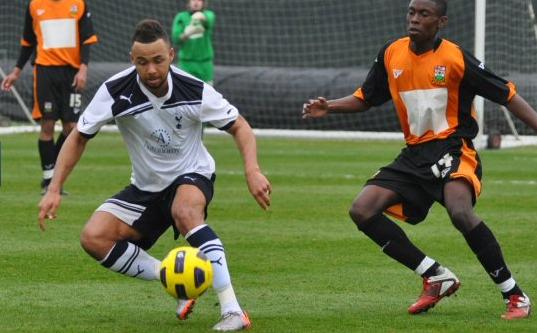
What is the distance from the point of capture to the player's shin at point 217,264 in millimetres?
6723

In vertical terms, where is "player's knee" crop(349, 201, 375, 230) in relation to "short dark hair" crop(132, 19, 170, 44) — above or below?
below

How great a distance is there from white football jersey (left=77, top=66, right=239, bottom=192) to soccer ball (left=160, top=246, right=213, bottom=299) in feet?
2.31

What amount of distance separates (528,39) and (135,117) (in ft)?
51.7

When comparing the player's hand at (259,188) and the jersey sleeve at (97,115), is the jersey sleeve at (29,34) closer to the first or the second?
the jersey sleeve at (97,115)

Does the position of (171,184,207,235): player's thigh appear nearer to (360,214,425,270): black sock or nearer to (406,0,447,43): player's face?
(360,214,425,270): black sock

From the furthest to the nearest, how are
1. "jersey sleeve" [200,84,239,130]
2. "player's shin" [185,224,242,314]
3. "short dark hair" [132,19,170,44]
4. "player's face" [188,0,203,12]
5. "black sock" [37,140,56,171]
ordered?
"player's face" [188,0,203,12], "black sock" [37,140,56,171], "jersey sleeve" [200,84,239,130], "short dark hair" [132,19,170,44], "player's shin" [185,224,242,314]

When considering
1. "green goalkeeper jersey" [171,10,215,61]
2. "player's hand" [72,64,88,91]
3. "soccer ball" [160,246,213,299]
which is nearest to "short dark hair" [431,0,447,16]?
"soccer ball" [160,246,213,299]

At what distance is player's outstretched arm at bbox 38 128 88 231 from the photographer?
6.77 meters

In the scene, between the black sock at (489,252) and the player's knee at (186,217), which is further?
the black sock at (489,252)

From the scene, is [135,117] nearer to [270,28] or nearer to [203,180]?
[203,180]

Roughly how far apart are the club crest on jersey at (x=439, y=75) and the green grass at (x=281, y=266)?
131 cm

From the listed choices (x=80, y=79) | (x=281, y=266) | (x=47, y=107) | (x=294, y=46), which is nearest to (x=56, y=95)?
(x=47, y=107)

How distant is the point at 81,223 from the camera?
11.4m

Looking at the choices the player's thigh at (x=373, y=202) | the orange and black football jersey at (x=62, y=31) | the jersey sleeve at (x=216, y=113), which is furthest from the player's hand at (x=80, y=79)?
the jersey sleeve at (x=216, y=113)
